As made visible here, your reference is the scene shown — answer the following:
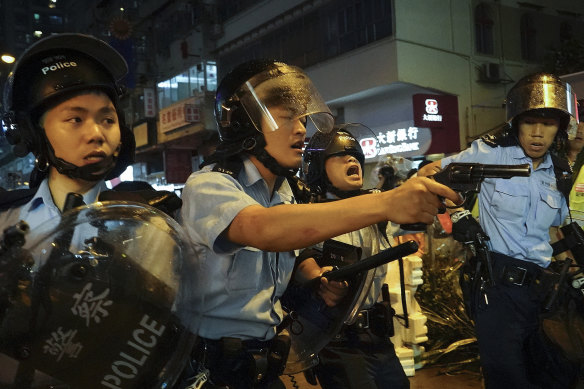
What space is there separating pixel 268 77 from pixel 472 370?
431 cm

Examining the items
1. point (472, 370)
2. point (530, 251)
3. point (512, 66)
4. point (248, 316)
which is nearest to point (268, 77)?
point (248, 316)

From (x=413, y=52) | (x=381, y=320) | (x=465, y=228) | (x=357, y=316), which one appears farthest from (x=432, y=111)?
(x=357, y=316)

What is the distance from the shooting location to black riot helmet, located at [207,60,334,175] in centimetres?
202

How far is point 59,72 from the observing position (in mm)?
1741

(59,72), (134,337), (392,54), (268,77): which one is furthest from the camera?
(392,54)

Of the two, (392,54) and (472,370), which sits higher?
(392,54)

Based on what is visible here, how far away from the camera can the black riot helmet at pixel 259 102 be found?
79.6 inches

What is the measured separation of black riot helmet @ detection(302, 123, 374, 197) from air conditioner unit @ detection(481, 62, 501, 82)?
41.1 ft

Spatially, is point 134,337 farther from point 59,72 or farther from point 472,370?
point 472,370

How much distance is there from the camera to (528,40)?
52.9 feet

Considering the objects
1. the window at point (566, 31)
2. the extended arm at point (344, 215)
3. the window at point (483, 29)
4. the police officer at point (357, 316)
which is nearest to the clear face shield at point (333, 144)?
the police officer at point (357, 316)

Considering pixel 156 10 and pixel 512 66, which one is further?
pixel 156 10

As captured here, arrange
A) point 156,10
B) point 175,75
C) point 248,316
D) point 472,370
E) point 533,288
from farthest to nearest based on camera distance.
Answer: point 156,10, point 175,75, point 472,370, point 533,288, point 248,316

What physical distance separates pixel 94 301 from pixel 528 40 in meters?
17.5
